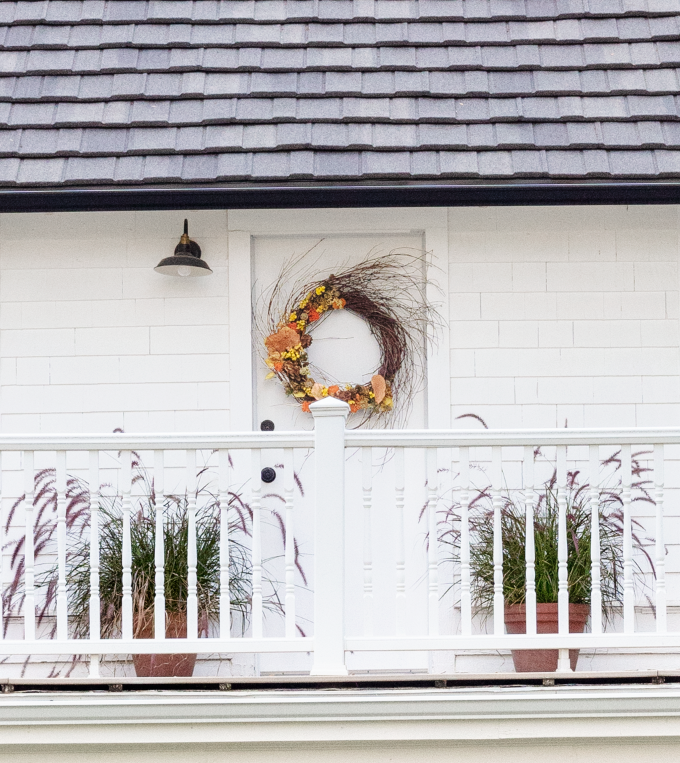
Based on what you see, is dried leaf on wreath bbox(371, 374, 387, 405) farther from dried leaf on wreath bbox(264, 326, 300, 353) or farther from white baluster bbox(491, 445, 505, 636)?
white baluster bbox(491, 445, 505, 636)

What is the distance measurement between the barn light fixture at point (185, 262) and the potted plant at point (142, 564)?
37.4 inches

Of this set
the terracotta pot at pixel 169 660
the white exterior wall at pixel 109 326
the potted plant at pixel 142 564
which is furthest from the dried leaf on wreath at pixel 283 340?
the terracotta pot at pixel 169 660

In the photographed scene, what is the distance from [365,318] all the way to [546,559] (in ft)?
5.05

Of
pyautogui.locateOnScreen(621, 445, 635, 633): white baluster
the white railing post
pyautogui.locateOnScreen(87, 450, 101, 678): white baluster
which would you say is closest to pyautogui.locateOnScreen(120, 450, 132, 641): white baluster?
pyautogui.locateOnScreen(87, 450, 101, 678): white baluster

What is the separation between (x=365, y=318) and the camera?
4.62m

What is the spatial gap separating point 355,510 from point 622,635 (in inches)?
64.6

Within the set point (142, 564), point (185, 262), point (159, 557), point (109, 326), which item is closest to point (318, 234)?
point (185, 262)

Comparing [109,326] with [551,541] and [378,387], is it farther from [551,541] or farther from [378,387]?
[551,541]

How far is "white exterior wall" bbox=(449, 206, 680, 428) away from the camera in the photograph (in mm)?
4508

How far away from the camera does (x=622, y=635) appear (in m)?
3.24

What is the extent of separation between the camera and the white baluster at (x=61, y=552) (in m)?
3.32

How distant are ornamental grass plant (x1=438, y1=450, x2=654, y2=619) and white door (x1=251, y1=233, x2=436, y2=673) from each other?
0.94ft

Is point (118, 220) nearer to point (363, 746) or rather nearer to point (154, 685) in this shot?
point (154, 685)

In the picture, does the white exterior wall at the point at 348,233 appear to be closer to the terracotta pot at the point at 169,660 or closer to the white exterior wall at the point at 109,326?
the white exterior wall at the point at 109,326
